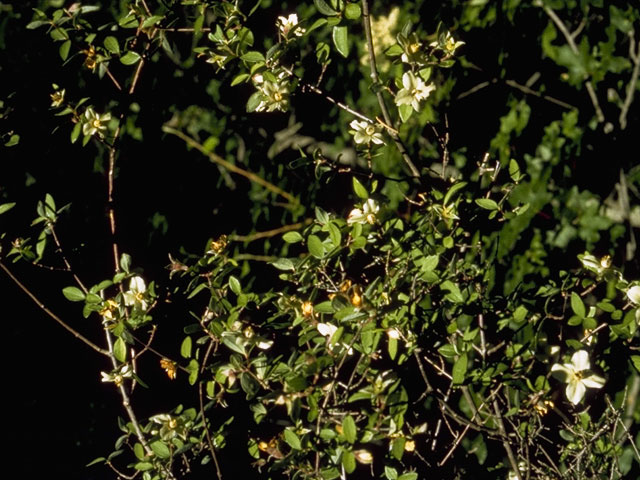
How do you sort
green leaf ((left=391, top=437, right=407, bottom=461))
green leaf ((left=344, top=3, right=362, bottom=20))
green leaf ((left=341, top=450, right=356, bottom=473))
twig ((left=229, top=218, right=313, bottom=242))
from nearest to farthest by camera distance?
1. green leaf ((left=344, top=3, right=362, bottom=20))
2. green leaf ((left=341, top=450, right=356, bottom=473))
3. green leaf ((left=391, top=437, right=407, bottom=461))
4. twig ((left=229, top=218, right=313, bottom=242))

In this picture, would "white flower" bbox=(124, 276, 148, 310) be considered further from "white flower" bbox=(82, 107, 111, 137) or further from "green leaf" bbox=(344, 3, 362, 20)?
"green leaf" bbox=(344, 3, 362, 20)

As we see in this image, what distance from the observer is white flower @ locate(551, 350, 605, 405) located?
137 cm

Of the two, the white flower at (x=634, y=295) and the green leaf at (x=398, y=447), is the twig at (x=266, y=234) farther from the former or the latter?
the white flower at (x=634, y=295)

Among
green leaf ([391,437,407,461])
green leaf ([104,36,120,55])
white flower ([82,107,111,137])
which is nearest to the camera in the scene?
green leaf ([391,437,407,461])

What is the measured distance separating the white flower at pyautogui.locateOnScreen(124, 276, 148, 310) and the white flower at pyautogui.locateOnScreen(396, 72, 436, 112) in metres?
0.85

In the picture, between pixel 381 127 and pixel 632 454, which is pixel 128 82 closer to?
pixel 381 127

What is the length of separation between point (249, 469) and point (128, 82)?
171 centimetres

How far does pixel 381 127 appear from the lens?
1452 millimetres

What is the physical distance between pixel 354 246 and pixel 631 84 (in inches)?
58.7

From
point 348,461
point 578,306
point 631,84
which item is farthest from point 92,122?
point 631,84

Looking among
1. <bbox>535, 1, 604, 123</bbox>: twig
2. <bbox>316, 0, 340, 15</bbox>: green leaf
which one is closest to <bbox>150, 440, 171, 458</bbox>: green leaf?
<bbox>316, 0, 340, 15</bbox>: green leaf

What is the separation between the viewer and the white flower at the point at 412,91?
51.9 inches

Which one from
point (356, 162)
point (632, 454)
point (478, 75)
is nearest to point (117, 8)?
point (356, 162)

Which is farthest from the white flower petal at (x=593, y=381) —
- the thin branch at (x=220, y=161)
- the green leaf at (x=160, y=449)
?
the thin branch at (x=220, y=161)
